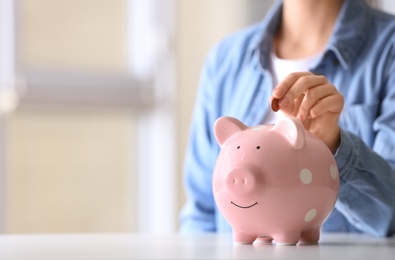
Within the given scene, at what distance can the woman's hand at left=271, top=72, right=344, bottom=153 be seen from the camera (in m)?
0.82

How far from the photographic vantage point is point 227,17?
8.95 feet

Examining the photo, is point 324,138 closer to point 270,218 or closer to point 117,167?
point 270,218

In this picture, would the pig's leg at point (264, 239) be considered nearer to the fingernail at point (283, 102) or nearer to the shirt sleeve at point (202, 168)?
the fingernail at point (283, 102)

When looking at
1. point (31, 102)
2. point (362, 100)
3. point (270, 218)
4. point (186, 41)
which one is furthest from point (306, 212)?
point (186, 41)

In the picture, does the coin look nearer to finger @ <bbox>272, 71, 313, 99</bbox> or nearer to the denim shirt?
finger @ <bbox>272, 71, 313, 99</bbox>

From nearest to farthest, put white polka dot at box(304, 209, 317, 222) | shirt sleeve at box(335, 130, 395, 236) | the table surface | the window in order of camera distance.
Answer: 1. the table surface
2. white polka dot at box(304, 209, 317, 222)
3. shirt sleeve at box(335, 130, 395, 236)
4. the window

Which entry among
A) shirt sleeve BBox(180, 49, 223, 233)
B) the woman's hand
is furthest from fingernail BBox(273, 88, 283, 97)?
shirt sleeve BBox(180, 49, 223, 233)

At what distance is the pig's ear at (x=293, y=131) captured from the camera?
0.78m

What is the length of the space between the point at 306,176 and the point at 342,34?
0.55m

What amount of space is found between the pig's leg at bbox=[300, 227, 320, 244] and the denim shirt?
13 cm

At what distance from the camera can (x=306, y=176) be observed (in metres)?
0.78

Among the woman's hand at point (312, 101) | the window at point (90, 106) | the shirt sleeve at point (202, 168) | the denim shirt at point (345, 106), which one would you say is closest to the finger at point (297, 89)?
the woman's hand at point (312, 101)

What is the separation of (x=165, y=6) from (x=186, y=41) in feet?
0.48

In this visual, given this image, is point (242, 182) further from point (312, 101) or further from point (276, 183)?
point (312, 101)
